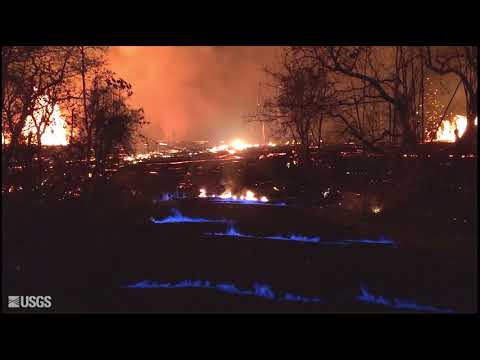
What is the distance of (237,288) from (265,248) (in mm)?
1977

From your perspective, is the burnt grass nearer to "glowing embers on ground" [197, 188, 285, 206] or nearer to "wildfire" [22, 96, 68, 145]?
"glowing embers on ground" [197, 188, 285, 206]

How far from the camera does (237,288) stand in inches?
413

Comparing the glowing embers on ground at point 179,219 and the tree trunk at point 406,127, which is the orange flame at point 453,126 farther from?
the glowing embers on ground at point 179,219

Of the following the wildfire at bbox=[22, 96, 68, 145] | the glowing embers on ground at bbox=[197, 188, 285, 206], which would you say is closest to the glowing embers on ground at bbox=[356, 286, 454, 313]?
the glowing embers on ground at bbox=[197, 188, 285, 206]

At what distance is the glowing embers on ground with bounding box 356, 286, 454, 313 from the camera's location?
8412 mm

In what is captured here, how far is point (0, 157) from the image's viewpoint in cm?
887

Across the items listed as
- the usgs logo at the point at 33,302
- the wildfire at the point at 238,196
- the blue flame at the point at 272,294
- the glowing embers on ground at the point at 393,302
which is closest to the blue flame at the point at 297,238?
the blue flame at the point at 272,294

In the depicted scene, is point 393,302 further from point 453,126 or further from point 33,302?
point 453,126

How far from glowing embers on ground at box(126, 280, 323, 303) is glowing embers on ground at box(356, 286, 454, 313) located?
4.27 feet

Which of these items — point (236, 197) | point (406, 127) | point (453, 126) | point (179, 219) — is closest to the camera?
point (406, 127)

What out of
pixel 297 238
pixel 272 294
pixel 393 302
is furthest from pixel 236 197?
pixel 393 302

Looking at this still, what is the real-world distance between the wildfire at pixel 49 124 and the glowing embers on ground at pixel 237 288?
615cm

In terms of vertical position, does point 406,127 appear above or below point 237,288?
above
